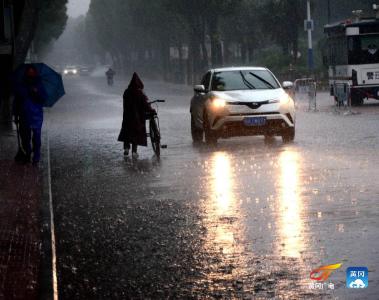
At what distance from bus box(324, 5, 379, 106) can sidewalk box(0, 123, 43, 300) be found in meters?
19.8

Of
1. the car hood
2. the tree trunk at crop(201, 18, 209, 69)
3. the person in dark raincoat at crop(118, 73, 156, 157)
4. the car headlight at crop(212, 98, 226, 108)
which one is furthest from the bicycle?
the tree trunk at crop(201, 18, 209, 69)

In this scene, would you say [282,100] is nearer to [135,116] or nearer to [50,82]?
[135,116]

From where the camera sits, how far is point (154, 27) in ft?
310

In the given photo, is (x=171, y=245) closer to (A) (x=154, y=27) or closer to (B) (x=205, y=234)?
(B) (x=205, y=234)

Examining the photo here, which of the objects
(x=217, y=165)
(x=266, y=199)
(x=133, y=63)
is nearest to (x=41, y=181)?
(x=217, y=165)

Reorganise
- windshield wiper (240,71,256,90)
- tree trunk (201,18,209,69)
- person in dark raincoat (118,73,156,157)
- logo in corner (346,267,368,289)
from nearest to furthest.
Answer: logo in corner (346,267,368,289)
person in dark raincoat (118,73,156,157)
windshield wiper (240,71,256,90)
tree trunk (201,18,209,69)

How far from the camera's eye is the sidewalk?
768cm

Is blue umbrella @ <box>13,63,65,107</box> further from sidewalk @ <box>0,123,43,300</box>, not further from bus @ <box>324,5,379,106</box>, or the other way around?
bus @ <box>324,5,379,106</box>

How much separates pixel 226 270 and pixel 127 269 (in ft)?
2.66

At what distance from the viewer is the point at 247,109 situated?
20.7 meters

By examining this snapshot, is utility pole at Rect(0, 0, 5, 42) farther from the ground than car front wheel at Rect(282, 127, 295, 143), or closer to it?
farther from the ground

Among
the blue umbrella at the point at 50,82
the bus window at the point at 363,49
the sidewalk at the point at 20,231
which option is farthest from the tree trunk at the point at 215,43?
the sidewalk at the point at 20,231

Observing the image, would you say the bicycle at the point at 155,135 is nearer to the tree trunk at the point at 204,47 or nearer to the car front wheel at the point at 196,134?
the car front wheel at the point at 196,134

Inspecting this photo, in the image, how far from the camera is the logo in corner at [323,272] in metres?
7.63
